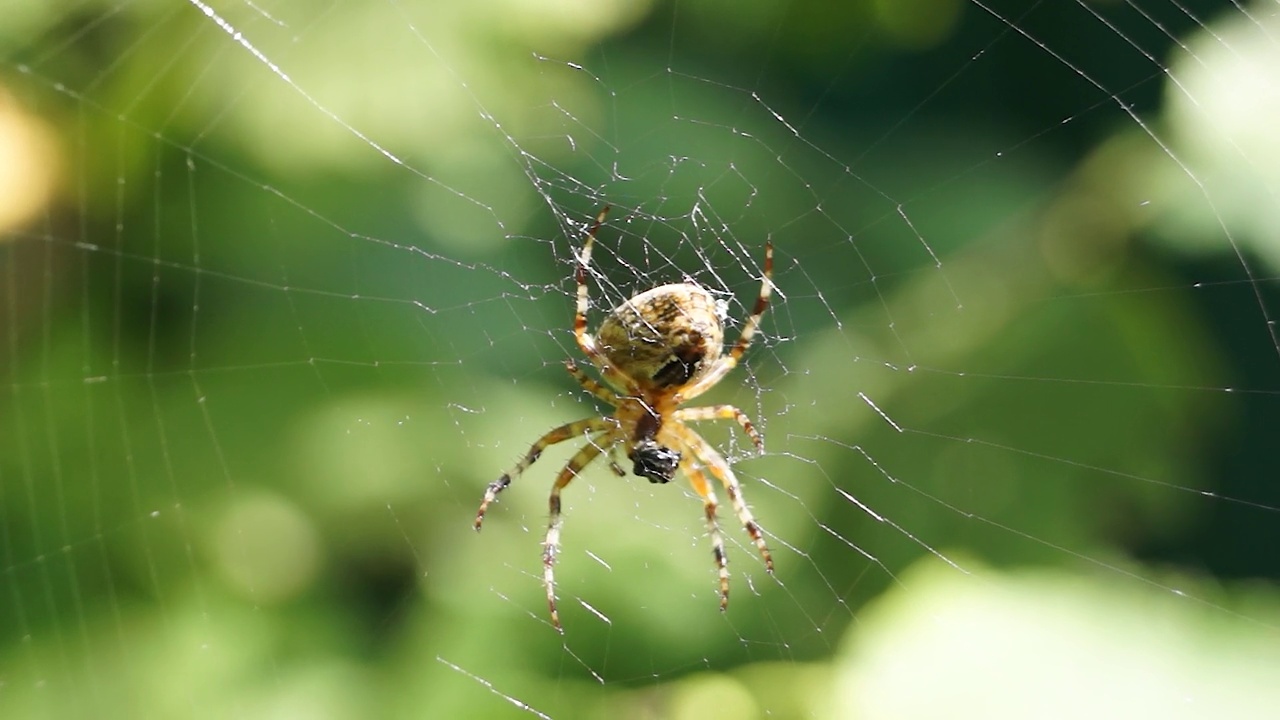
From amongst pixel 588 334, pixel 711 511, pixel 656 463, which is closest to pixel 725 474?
pixel 711 511

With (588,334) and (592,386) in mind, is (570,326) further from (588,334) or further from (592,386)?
(592,386)

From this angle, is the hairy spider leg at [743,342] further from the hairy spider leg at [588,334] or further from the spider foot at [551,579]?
the spider foot at [551,579]

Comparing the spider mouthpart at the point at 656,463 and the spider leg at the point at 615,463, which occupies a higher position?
the spider mouthpart at the point at 656,463

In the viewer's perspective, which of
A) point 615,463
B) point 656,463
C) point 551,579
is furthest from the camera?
point 615,463

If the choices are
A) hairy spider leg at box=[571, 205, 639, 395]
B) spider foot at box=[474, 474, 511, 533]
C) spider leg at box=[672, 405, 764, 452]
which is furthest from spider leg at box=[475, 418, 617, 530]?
spider leg at box=[672, 405, 764, 452]

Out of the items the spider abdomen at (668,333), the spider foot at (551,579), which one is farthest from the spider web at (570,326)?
the spider abdomen at (668,333)

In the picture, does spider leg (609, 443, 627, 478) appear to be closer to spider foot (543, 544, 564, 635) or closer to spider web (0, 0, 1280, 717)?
spider web (0, 0, 1280, 717)

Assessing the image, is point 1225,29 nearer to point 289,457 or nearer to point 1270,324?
point 1270,324
